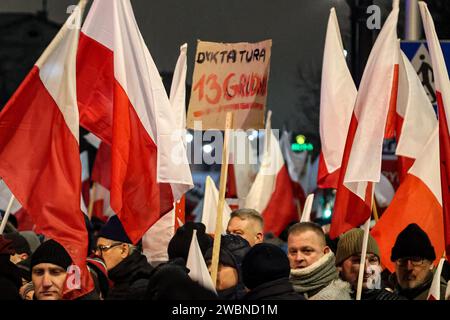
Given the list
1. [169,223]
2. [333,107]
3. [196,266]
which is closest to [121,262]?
[196,266]

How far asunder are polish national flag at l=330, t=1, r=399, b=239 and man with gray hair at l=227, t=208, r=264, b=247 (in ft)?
4.88

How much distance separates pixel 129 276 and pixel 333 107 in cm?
305

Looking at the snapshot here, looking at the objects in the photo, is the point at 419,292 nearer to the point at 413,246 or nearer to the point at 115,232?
the point at 413,246

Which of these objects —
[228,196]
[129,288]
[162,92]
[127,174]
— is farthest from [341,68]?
[228,196]

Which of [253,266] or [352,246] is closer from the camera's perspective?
[253,266]

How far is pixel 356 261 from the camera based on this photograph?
899 cm

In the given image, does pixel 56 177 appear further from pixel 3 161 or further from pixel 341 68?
pixel 341 68

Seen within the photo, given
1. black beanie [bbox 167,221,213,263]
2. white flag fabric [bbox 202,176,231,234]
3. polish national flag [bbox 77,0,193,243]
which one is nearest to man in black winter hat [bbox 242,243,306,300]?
black beanie [bbox 167,221,213,263]

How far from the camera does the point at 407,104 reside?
10.7 m

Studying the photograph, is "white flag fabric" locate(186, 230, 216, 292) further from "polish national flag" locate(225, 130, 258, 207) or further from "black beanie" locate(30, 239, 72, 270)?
"polish national flag" locate(225, 130, 258, 207)

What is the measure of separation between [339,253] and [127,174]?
5.26 feet

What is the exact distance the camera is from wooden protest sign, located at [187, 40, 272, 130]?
442 inches

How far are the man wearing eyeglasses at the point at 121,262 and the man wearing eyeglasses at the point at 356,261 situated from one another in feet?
4.41

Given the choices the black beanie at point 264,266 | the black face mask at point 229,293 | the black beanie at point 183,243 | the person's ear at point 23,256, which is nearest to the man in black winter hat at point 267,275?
the black beanie at point 264,266
